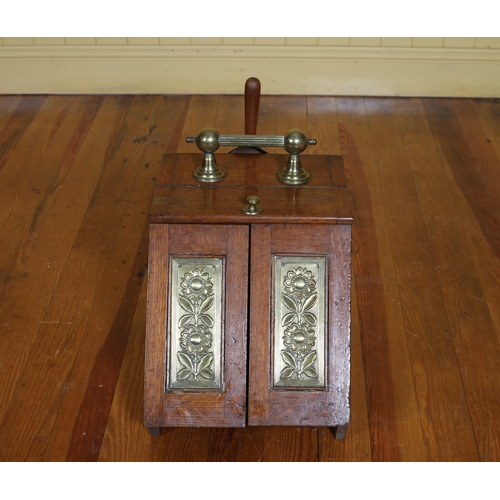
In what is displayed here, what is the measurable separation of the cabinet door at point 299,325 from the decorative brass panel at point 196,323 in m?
0.08

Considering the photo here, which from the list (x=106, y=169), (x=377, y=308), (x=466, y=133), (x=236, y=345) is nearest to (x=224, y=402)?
(x=236, y=345)

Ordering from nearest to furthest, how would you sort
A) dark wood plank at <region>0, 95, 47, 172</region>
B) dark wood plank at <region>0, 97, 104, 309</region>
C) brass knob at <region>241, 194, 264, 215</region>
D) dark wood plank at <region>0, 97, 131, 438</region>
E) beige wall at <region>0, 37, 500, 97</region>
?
brass knob at <region>241, 194, 264, 215</region>, dark wood plank at <region>0, 97, 131, 438</region>, dark wood plank at <region>0, 97, 104, 309</region>, dark wood plank at <region>0, 95, 47, 172</region>, beige wall at <region>0, 37, 500, 97</region>

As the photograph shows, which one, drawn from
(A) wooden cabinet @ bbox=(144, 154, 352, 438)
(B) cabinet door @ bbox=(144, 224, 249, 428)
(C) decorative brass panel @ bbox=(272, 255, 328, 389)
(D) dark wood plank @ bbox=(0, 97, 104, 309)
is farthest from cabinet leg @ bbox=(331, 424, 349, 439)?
(D) dark wood plank @ bbox=(0, 97, 104, 309)

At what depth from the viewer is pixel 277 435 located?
2.02 metres

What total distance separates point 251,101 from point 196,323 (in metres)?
0.58

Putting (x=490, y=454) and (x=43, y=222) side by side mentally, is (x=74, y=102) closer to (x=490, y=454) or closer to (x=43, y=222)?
(x=43, y=222)

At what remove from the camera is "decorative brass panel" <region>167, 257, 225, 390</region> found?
188 cm

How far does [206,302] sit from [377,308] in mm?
754

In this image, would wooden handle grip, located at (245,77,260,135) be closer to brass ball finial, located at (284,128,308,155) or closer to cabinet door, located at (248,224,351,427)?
brass ball finial, located at (284,128,308,155)

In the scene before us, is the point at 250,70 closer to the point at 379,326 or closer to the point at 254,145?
the point at 379,326

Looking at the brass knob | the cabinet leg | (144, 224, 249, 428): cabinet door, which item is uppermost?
the brass knob

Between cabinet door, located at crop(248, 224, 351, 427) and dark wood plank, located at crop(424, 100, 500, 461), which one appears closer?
cabinet door, located at crop(248, 224, 351, 427)

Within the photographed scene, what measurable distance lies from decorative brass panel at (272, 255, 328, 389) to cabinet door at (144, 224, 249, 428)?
79 millimetres

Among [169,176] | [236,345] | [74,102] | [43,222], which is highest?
[74,102]
